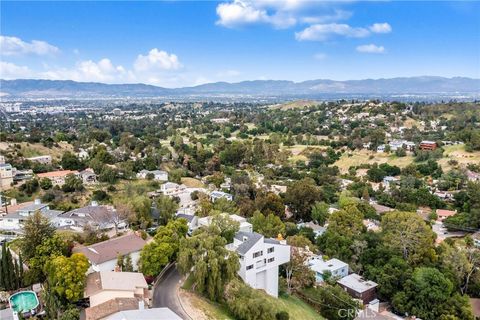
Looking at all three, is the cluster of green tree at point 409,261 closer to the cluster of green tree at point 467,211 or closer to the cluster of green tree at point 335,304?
the cluster of green tree at point 335,304

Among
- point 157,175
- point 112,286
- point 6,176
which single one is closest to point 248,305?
point 112,286

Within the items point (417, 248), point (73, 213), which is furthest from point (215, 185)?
point (417, 248)

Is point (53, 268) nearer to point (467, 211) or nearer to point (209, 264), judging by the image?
point (209, 264)

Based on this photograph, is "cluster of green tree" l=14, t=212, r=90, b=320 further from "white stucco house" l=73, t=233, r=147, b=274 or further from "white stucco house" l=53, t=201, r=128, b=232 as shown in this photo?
"white stucco house" l=53, t=201, r=128, b=232

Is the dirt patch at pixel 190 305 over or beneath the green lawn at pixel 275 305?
over

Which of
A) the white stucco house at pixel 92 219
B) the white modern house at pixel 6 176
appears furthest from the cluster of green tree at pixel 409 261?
the white modern house at pixel 6 176

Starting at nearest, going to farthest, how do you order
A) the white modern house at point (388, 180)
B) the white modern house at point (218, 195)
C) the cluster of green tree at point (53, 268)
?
the cluster of green tree at point (53, 268) < the white modern house at point (218, 195) < the white modern house at point (388, 180)

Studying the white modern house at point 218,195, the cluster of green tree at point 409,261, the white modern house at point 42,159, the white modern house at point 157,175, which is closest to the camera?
the cluster of green tree at point 409,261
